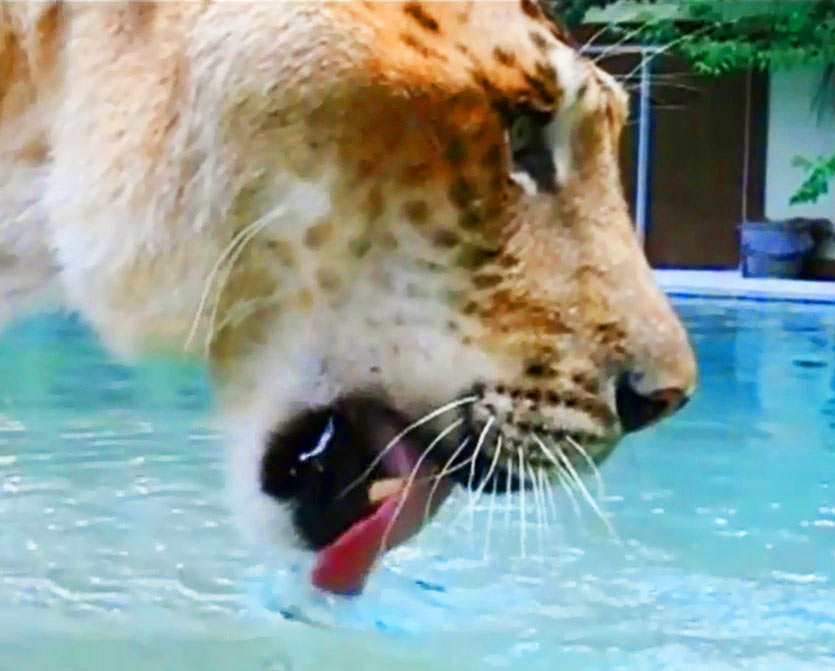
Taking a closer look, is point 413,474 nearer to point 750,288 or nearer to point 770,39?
point 750,288

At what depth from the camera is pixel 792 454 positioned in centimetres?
372

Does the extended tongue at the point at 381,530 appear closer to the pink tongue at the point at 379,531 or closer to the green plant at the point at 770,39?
the pink tongue at the point at 379,531

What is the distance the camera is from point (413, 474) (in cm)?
97

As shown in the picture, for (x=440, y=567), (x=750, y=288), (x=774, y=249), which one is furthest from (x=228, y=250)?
(x=774, y=249)

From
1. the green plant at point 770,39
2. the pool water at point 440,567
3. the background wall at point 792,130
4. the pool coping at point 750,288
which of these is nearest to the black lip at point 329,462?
the pool water at point 440,567

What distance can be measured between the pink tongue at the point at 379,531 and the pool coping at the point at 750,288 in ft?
18.3

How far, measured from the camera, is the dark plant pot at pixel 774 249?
7.39m

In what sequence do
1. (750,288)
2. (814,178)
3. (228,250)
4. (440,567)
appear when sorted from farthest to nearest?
(814,178)
(750,288)
(440,567)
(228,250)

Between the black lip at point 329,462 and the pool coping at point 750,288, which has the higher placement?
the black lip at point 329,462

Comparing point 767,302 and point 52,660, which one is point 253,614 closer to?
point 52,660

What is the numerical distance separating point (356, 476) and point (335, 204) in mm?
192

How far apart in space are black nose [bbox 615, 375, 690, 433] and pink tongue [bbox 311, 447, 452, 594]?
11 cm

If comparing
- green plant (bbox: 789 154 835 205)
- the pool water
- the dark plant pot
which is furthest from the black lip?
the dark plant pot

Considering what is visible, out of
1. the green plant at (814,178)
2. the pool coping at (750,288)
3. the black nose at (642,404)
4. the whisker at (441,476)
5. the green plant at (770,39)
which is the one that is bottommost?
the pool coping at (750,288)
